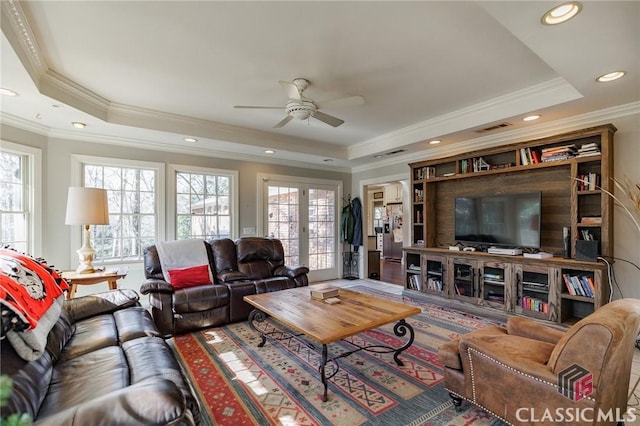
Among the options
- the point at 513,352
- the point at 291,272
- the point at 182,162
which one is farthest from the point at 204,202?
the point at 513,352

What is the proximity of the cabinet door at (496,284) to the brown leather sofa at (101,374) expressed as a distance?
363cm

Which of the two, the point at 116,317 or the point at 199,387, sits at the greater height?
the point at 116,317

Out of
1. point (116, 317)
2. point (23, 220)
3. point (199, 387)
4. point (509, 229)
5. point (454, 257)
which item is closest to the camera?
point (199, 387)

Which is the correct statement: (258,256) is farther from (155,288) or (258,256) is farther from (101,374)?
(101,374)

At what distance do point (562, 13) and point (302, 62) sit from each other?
1749 millimetres

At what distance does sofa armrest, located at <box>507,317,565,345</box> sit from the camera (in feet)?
6.38

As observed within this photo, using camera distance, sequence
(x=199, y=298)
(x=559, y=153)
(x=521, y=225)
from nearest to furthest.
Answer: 1. (x=199, y=298)
2. (x=559, y=153)
3. (x=521, y=225)

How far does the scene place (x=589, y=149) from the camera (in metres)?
3.24

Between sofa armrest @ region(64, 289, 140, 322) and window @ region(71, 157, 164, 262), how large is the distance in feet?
5.21

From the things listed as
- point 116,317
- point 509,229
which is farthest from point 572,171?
point 116,317

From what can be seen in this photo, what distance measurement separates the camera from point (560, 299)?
10.7 feet

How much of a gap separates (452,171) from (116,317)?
458 cm

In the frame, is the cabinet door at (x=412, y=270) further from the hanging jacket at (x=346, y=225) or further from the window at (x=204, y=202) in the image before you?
the window at (x=204, y=202)

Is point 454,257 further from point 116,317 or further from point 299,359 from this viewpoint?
point 116,317
